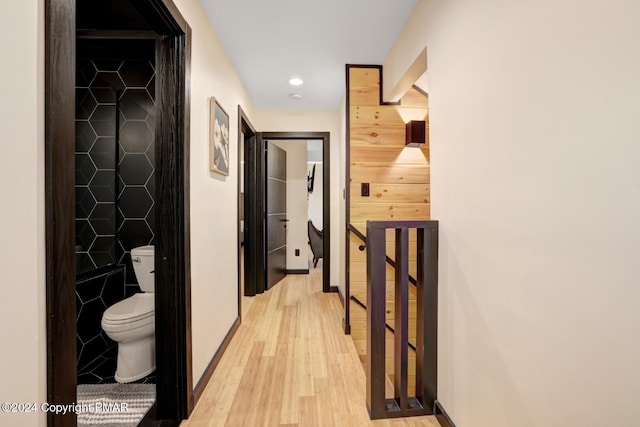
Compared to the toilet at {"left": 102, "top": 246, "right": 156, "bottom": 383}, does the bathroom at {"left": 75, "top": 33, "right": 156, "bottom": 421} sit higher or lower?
higher

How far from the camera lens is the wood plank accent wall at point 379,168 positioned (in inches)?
109

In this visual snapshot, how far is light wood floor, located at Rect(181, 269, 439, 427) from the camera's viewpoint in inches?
64.3

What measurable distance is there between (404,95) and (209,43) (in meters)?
1.71

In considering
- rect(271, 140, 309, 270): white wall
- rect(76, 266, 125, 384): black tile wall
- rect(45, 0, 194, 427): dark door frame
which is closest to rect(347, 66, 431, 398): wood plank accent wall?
rect(45, 0, 194, 427): dark door frame

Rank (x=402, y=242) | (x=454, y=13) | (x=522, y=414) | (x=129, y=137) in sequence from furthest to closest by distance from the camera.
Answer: (x=129, y=137) < (x=402, y=242) < (x=454, y=13) < (x=522, y=414)

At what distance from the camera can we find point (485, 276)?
122 centimetres

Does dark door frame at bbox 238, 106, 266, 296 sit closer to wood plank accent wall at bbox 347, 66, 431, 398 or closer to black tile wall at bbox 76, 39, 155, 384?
black tile wall at bbox 76, 39, 155, 384

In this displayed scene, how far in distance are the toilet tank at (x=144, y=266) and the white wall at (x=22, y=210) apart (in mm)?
1721

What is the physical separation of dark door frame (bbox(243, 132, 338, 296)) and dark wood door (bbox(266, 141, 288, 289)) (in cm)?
14

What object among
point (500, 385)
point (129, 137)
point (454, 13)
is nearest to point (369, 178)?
point (454, 13)

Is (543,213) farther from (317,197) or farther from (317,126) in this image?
(317,197)

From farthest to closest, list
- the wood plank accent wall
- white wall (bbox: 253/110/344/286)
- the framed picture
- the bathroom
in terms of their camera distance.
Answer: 1. white wall (bbox: 253/110/344/286)
2. the wood plank accent wall
3. the bathroom
4. the framed picture

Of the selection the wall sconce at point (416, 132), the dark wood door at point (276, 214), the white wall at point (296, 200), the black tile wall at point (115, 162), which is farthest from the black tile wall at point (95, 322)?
the white wall at point (296, 200)

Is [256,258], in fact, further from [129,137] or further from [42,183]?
[42,183]
